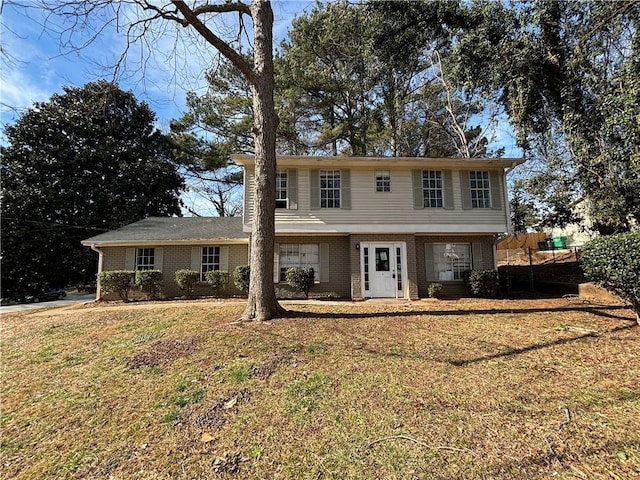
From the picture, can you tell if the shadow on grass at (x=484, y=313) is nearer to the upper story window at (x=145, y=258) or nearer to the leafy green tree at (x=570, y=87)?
the leafy green tree at (x=570, y=87)

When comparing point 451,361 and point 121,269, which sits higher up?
point 121,269

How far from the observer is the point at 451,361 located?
5047mm

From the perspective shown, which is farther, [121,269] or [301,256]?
[121,269]

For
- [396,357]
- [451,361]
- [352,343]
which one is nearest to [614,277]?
[451,361]

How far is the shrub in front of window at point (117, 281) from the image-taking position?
12.8m

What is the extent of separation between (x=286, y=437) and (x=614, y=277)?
739 centimetres

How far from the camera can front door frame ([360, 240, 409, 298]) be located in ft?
39.2

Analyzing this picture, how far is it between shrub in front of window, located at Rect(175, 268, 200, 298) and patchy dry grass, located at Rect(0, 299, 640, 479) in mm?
5946

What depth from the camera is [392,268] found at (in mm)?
12094

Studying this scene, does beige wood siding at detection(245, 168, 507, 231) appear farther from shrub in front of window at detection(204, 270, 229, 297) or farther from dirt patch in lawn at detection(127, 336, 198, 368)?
dirt patch in lawn at detection(127, 336, 198, 368)

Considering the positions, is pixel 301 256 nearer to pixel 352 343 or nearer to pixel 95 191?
pixel 352 343

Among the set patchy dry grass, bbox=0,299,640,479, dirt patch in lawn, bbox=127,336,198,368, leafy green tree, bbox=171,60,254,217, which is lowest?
patchy dry grass, bbox=0,299,640,479

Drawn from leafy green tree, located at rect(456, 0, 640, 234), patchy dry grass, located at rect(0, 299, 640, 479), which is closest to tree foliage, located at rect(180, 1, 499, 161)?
leafy green tree, located at rect(456, 0, 640, 234)

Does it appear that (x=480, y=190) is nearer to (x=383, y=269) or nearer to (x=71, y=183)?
(x=383, y=269)
